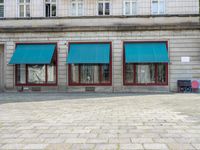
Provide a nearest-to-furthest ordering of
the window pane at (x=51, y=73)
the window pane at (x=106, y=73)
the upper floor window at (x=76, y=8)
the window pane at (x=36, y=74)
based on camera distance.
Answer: the window pane at (x=106, y=73), the window pane at (x=51, y=73), the window pane at (x=36, y=74), the upper floor window at (x=76, y=8)

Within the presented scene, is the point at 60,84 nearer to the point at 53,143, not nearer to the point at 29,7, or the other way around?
the point at 29,7

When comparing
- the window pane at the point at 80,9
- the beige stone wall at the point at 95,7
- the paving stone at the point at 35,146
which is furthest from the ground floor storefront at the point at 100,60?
the paving stone at the point at 35,146

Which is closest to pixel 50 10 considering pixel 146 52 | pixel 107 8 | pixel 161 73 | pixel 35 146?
pixel 107 8

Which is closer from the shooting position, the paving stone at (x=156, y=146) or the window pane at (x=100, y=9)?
the paving stone at (x=156, y=146)

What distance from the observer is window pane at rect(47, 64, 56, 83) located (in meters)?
19.8

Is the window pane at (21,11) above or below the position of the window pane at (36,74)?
above

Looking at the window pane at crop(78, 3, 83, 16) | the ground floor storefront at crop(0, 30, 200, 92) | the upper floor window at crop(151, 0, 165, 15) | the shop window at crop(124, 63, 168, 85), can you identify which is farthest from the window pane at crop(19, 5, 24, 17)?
the upper floor window at crop(151, 0, 165, 15)

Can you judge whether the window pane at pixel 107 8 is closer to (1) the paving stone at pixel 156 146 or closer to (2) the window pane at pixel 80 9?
(2) the window pane at pixel 80 9

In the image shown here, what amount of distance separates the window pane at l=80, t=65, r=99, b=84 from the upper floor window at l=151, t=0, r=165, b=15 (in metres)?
6.64

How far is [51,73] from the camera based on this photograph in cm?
1988

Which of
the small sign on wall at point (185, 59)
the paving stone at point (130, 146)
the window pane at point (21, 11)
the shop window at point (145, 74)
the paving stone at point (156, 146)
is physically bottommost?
the paving stone at point (130, 146)

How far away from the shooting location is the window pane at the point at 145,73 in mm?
19281

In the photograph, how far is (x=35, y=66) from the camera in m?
20.0

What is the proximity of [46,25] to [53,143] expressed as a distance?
51.6ft
